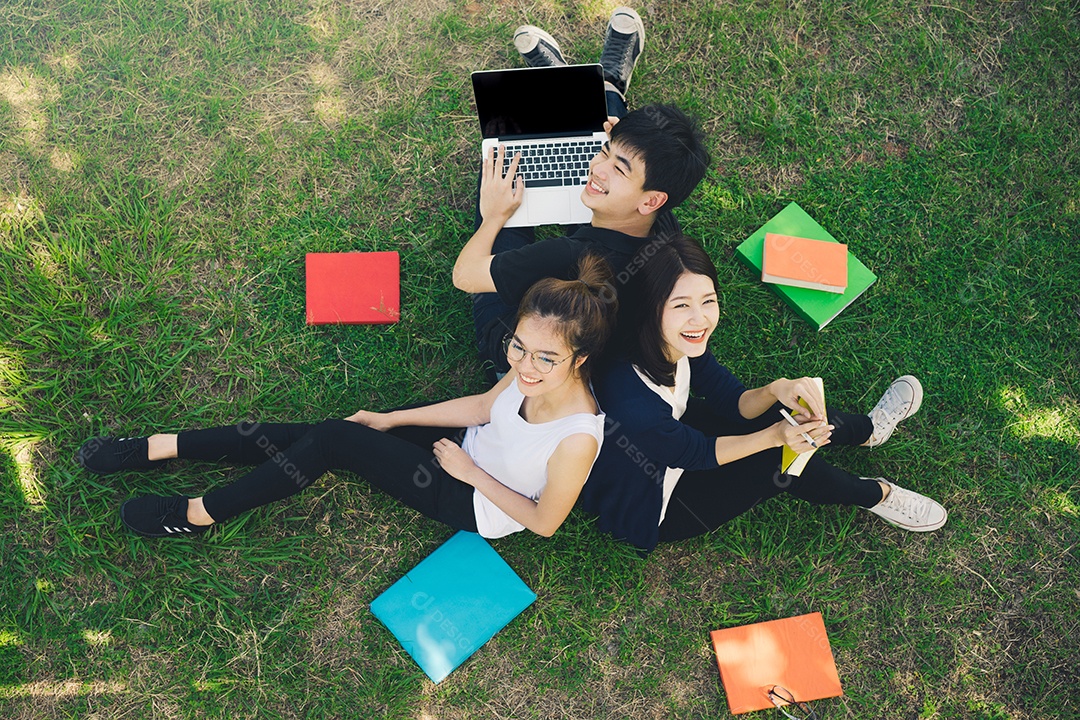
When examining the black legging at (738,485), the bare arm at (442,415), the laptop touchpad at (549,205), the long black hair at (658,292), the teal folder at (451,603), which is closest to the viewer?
the long black hair at (658,292)

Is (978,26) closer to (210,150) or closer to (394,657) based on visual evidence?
(210,150)

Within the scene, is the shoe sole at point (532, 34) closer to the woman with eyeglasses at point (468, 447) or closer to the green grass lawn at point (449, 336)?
the green grass lawn at point (449, 336)

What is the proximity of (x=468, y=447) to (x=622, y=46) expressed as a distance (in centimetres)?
245

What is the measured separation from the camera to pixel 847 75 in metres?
4.39

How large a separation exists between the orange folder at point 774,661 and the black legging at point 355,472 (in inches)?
60.4

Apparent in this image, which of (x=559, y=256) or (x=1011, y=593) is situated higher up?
(x=559, y=256)

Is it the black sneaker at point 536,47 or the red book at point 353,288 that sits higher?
the black sneaker at point 536,47

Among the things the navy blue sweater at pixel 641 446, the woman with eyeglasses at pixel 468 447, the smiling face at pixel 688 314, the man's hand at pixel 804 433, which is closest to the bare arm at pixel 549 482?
the woman with eyeglasses at pixel 468 447

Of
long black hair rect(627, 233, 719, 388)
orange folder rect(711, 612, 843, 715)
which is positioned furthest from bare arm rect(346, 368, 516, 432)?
orange folder rect(711, 612, 843, 715)

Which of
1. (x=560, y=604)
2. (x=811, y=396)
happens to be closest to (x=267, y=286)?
(x=560, y=604)

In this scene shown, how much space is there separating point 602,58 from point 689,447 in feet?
8.08

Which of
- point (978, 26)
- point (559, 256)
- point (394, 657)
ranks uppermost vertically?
point (978, 26)

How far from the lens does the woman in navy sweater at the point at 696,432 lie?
291cm

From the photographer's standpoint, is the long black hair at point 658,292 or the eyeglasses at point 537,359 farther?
the long black hair at point 658,292
